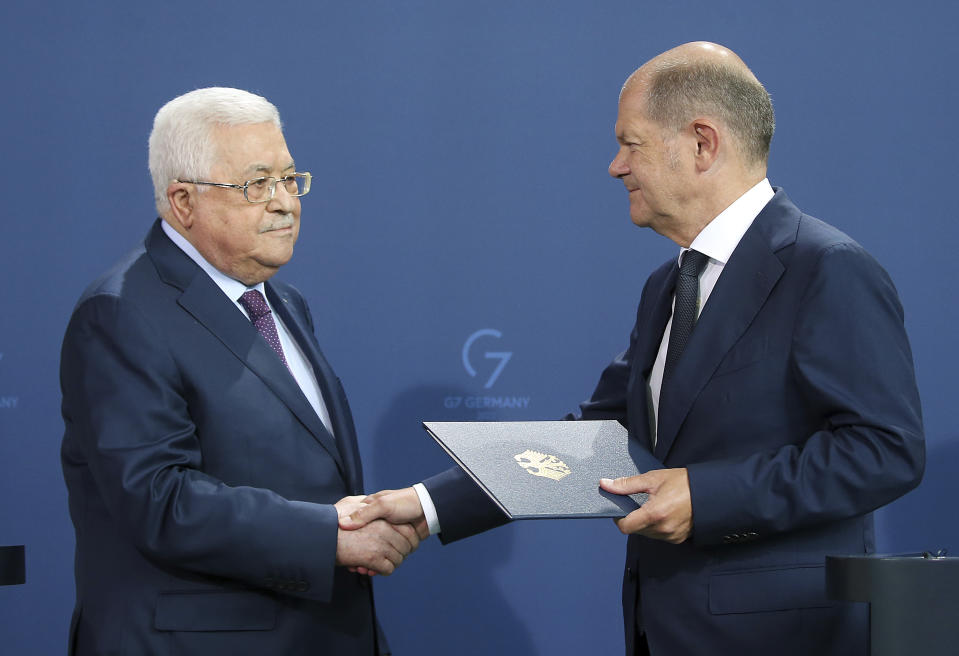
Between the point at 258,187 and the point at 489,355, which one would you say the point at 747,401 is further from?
the point at 489,355

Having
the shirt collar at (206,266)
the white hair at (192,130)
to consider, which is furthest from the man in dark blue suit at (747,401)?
the white hair at (192,130)

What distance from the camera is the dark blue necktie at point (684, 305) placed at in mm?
2049

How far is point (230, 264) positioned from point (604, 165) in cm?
139

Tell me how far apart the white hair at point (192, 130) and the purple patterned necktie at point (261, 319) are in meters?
0.26

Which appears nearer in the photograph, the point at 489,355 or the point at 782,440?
the point at 782,440

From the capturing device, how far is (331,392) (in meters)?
2.27

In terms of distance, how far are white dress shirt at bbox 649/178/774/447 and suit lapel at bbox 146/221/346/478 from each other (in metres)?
0.73

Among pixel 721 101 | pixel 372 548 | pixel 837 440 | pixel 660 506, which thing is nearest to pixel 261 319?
pixel 372 548

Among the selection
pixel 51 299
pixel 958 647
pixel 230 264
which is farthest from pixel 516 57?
pixel 958 647

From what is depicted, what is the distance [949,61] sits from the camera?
3.19 m

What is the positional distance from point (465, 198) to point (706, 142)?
119 centimetres

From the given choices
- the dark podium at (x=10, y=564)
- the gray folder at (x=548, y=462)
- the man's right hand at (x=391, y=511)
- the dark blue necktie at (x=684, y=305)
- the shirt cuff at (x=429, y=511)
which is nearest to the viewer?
the gray folder at (x=548, y=462)

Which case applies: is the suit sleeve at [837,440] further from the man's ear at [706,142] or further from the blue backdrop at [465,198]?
the blue backdrop at [465,198]

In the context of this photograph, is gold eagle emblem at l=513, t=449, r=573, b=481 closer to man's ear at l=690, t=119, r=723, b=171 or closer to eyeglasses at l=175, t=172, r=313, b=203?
man's ear at l=690, t=119, r=723, b=171
